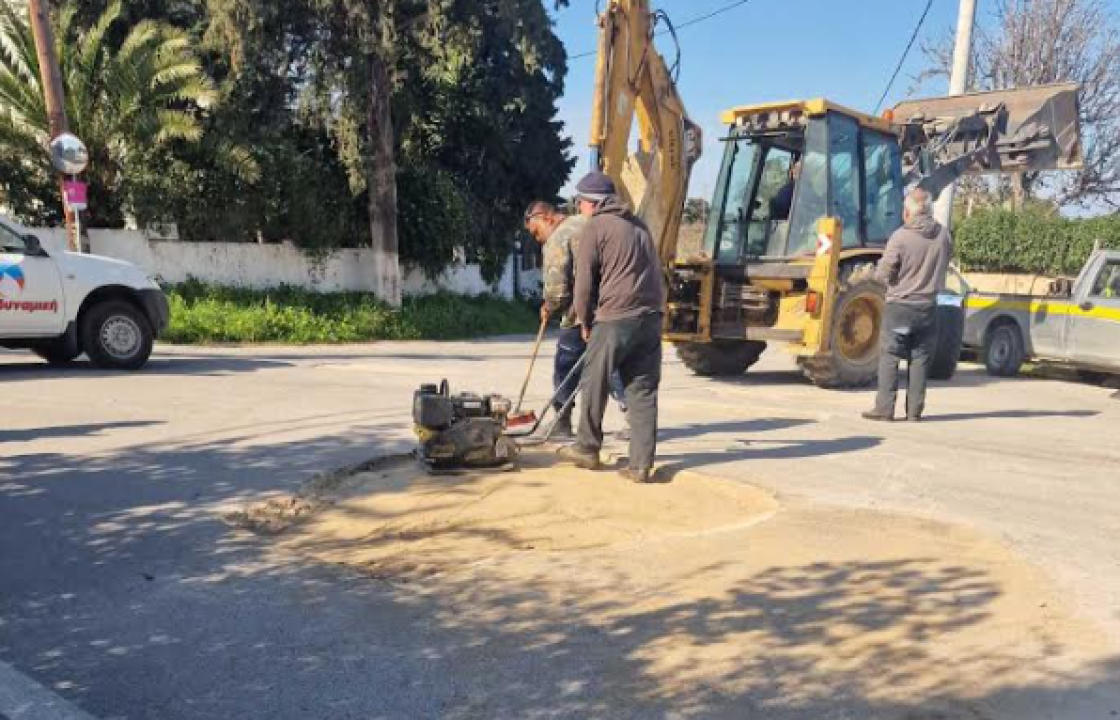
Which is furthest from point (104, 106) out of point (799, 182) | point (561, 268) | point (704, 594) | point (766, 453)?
point (704, 594)

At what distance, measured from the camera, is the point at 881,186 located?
442 inches

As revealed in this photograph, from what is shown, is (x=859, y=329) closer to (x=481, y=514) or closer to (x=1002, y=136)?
(x=1002, y=136)

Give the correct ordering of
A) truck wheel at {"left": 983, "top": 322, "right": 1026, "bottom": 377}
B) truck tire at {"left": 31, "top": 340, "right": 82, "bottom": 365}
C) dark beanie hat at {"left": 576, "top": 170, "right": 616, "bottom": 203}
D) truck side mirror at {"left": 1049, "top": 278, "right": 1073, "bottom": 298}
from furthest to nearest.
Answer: truck wheel at {"left": 983, "top": 322, "right": 1026, "bottom": 377} → truck side mirror at {"left": 1049, "top": 278, "right": 1073, "bottom": 298} → truck tire at {"left": 31, "top": 340, "right": 82, "bottom": 365} → dark beanie hat at {"left": 576, "top": 170, "right": 616, "bottom": 203}

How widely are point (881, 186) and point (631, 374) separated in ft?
22.2

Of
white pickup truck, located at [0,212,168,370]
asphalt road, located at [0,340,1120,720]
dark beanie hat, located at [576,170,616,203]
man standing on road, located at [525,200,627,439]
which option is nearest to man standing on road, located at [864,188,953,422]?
asphalt road, located at [0,340,1120,720]

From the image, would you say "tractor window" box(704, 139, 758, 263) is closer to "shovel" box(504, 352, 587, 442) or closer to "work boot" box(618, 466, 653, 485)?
"shovel" box(504, 352, 587, 442)

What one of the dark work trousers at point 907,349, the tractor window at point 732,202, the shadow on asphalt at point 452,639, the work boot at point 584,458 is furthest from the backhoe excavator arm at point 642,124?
the shadow on asphalt at point 452,639

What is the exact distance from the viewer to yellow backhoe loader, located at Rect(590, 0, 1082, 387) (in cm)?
995

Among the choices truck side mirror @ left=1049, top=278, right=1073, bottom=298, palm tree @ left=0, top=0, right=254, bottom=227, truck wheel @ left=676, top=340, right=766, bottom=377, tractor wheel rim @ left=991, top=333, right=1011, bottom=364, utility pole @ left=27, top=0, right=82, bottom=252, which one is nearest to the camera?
truck wheel @ left=676, top=340, right=766, bottom=377

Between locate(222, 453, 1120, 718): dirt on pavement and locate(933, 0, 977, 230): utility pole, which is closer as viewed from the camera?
locate(222, 453, 1120, 718): dirt on pavement

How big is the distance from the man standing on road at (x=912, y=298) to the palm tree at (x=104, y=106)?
13.5m

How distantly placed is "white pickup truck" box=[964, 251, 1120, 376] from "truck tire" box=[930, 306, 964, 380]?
1327mm

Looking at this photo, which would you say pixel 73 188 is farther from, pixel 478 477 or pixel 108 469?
pixel 478 477

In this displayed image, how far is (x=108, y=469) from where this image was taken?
5.97 m
